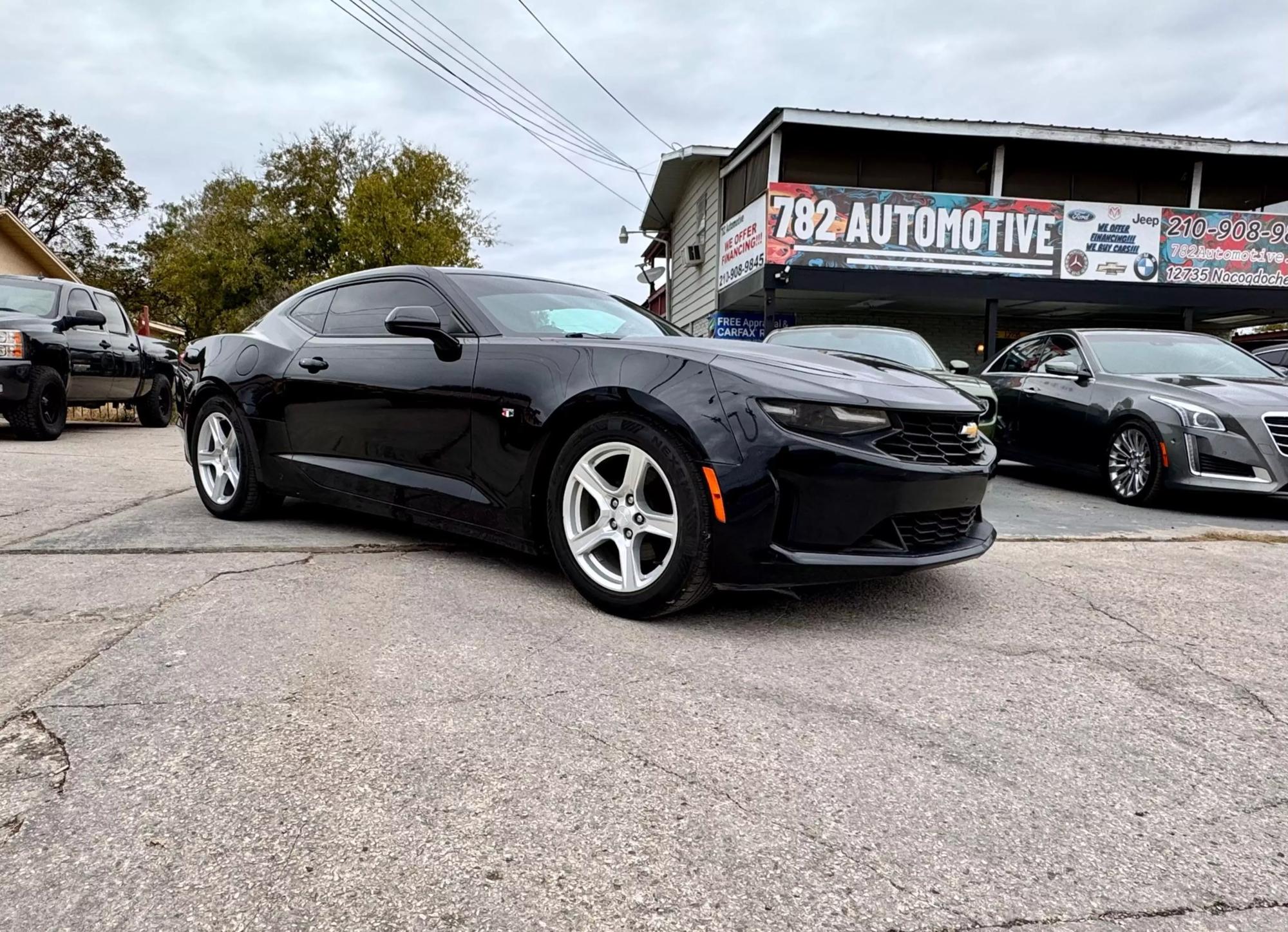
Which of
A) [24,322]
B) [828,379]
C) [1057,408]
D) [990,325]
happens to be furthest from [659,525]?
[990,325]

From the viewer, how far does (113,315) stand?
34.4 feet

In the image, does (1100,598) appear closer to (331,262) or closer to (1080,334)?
(1080,334)

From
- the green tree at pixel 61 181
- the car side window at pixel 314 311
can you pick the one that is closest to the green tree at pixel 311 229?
the green tree at pixel 61 181

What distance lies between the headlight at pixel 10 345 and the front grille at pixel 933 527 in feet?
28.4

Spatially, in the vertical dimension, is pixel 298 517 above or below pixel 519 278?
below

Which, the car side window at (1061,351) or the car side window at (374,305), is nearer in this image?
the car side window at (374,305)

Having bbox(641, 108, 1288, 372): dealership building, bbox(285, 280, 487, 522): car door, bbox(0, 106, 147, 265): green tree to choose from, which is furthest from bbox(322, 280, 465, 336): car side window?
bbox(0, 106, 147, 265): green tree

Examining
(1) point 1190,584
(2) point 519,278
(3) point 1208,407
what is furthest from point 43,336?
(3) point 1208,407

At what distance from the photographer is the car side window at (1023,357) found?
764 centimetres

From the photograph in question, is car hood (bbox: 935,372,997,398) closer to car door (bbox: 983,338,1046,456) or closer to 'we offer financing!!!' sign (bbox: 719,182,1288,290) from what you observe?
car door (bbox: 983,338,1046,456)

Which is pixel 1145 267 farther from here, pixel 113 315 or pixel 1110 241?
pixel 113 315

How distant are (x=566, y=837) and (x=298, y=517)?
144 inches

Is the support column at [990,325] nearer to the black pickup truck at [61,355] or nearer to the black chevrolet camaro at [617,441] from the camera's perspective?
the black chevrolet camaro at [617,441]

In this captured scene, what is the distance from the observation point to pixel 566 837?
1547 mm
